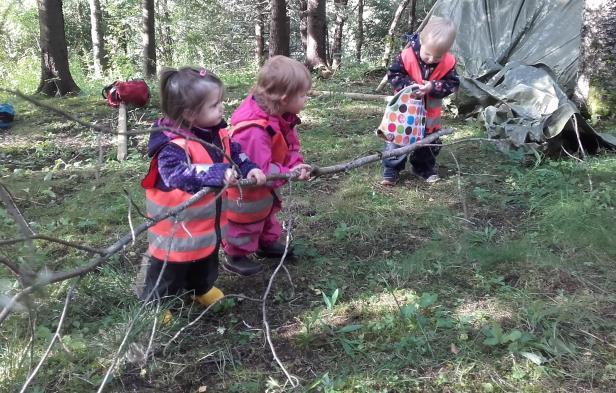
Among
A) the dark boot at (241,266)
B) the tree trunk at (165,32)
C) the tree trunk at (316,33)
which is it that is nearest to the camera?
the dark boot at (241,266)

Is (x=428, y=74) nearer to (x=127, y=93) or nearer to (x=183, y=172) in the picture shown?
(x=183, y=172)

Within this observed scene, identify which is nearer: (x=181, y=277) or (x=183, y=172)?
(x=183, y=172)

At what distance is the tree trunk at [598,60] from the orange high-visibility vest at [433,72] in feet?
6.75

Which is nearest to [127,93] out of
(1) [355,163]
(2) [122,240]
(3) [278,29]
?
(3) [278,29]

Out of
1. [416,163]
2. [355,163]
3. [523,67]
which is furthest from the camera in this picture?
[523,67]

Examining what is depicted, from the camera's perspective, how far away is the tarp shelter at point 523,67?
456 cm

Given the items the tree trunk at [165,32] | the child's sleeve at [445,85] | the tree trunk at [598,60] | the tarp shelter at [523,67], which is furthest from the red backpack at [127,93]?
the tree trunk at [165,32]

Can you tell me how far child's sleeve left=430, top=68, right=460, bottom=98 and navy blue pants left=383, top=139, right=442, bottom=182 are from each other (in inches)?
19.2

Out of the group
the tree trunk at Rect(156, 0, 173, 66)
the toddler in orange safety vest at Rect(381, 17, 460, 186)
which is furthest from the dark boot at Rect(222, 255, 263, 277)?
the tree trunk at Rect(156, 0, 173, 66)

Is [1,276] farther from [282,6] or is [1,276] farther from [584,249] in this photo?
[282,6]

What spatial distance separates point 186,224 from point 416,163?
8.95 ft

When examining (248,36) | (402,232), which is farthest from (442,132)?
(248,36)

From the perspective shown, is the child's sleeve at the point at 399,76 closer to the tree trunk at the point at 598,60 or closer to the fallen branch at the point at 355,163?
the fallen branch at the point at 355,163

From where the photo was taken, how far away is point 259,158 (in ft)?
9.09
